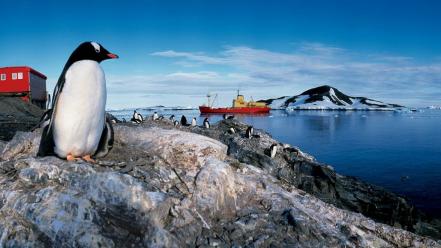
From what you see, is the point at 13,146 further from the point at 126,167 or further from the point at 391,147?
the point at 391,147

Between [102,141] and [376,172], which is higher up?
[102,141]

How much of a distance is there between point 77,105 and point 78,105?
0.05 feet

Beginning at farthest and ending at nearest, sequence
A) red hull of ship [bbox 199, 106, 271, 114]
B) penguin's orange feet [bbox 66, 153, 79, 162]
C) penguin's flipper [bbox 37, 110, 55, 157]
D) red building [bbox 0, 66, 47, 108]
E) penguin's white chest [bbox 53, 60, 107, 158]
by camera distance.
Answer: red hull of ship [bbox 199, 106, 271, 114]
red building [bbox 0, 66, 47, 108]
penguin's flipper [bbox 37, 110, 55, 157]
penguin's orange feet [bbox 66, 153, 79, 162]
penguin's white chest [bbox 53, 60, 107, 158]

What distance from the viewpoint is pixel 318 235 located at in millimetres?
5555

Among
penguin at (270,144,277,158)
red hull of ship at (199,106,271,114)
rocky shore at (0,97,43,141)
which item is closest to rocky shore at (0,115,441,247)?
penguin at (270,144,277,158)

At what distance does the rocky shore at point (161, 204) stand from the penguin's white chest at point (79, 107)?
36cm

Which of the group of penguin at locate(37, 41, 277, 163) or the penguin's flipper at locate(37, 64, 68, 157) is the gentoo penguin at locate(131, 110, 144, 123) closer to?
the penguin's flipper at locate(37, 64, 68, 157)

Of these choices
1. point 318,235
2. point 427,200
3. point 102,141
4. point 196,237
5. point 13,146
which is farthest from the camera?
point 427,200

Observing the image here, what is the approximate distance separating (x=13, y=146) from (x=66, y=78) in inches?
104

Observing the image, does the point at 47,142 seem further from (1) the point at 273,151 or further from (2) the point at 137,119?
(2) the point at 137,119

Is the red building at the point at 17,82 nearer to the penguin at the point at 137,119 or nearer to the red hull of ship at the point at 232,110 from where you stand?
the penguin at the point at 137,119

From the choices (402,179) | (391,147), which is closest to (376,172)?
(402,179)

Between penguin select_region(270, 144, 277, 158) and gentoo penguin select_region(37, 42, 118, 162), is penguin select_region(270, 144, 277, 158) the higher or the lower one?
the lower one

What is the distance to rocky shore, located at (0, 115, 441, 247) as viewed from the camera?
481 centimetres
